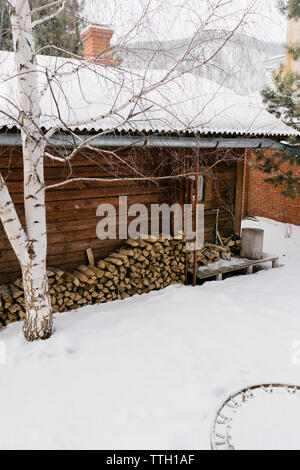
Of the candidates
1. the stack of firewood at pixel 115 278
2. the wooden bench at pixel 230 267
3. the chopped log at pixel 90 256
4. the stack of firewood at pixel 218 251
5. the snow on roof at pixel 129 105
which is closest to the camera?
the snow on roof at pixel 129 105

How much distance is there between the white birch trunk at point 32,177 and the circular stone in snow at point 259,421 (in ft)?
8.43

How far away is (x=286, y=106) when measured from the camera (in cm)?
942

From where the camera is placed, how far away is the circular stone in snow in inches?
121

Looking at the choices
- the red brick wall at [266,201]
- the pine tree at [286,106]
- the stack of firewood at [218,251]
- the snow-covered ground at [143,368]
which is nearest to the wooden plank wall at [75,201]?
the snow-covered ground at [143,368]

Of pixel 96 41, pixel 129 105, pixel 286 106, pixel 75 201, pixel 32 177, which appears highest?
pixel 96 41

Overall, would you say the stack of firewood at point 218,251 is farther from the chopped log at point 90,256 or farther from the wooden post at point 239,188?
the chopped log at point 90,256

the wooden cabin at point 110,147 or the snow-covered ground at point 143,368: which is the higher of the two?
the wooden cabin at point 110,147

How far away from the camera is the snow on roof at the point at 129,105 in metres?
4.09

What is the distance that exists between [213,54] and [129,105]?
7.53 feet

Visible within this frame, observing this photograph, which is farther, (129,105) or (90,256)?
(90,256)

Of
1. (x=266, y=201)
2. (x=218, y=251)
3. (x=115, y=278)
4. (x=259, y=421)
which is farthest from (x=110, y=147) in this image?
(x=266, y=201)

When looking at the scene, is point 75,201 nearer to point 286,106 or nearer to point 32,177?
point 32,177

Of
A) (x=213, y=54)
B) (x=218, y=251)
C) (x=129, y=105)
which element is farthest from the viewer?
(x=218, y=251)
